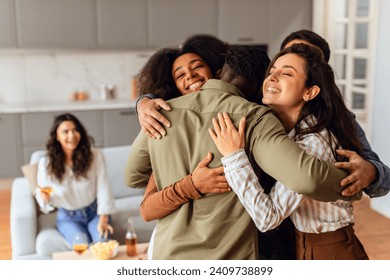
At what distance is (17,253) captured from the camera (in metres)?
2.16

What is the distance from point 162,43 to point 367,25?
2093 mm

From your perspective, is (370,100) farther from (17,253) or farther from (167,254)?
(17,253)

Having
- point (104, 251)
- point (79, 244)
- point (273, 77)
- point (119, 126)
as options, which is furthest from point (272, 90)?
point (119, 126)

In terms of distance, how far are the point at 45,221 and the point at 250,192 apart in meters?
1.67

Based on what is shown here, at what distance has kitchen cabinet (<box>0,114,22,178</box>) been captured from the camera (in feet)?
11.3

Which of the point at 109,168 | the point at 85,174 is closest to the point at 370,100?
the point at 85,174

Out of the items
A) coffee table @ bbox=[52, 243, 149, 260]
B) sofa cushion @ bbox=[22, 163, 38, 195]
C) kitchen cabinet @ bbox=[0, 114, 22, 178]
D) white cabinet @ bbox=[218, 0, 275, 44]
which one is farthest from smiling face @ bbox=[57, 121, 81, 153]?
white cabinet @ bbox=[218, 0, 275, 44]

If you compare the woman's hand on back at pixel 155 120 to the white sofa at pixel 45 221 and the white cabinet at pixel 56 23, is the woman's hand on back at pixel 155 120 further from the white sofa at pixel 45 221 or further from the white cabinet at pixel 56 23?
the white cabinet at pixel 56 23

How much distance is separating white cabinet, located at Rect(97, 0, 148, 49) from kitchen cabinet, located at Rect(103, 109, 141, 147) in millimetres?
492

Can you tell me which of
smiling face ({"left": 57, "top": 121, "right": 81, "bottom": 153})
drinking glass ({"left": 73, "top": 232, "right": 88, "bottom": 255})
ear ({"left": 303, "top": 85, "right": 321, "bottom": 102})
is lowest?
drinking glass ({"left": 73, "top": 232, "right": 88, "bottom": 255})

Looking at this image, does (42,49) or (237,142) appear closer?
(237,142)

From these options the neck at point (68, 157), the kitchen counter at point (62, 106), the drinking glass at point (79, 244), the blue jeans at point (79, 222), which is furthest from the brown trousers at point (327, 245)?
the kitchen counter at point (62, 106)

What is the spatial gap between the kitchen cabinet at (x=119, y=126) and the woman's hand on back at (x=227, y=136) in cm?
280

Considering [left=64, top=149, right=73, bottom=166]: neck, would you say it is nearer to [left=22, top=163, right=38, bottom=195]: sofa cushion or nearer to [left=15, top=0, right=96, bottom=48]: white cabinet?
[left=22, top=163, right=38, bottom=195]: sofa cushion
